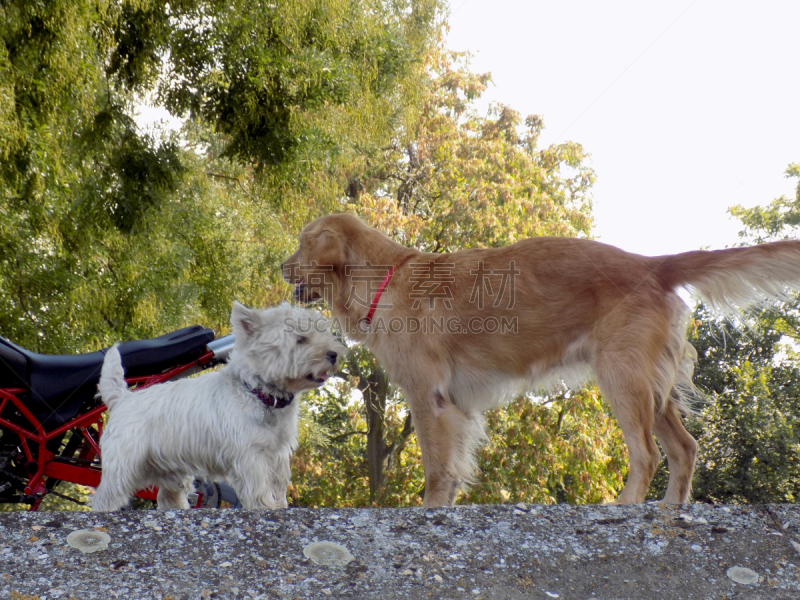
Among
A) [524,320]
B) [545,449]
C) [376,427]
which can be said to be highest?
[524,320]

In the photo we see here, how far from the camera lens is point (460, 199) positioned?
64.4 ft

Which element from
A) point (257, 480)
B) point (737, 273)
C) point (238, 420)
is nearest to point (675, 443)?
point (737, 273)

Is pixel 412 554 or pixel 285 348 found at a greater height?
pixel 285 348

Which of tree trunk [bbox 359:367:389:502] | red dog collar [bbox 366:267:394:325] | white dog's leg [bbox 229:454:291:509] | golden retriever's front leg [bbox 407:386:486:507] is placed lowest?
tree trunk [bbox 359:367:389:502]

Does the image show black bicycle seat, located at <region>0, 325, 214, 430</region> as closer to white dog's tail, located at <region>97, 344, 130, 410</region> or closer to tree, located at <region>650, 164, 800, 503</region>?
white dog's tail, located at <region>97, 344, 130, 410</region>

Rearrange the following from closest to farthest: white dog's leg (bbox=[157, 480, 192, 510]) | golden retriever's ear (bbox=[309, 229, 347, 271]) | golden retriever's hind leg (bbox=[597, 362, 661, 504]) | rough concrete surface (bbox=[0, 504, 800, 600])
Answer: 1. rough concrete surface (bbox=[0, 504, 800, 600])
2. golden retriever's hind leg (bbox=[597, 362, 661, 504])
3. white dog's leg (bbox=[157, 480, 192, 510])
4. golden retriever's ear (bbox=[309, 229, 347, 271])

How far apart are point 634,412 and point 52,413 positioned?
3.64 m

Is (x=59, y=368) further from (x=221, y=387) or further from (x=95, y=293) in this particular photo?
(x=95, y=293)

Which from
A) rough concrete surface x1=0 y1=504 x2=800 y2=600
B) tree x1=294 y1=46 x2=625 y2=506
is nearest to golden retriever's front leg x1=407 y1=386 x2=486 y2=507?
rough concrete surface x1=0 y1=504 x2=800 y2=600

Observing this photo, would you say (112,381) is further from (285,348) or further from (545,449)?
(545,449)

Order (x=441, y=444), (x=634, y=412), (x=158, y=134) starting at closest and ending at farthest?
(x=634, y=412) < (x=441, y=444) < (x=158, y=134)

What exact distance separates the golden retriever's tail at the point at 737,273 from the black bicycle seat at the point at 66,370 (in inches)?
127

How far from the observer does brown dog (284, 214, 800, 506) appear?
400cm

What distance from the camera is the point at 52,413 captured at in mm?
4781
